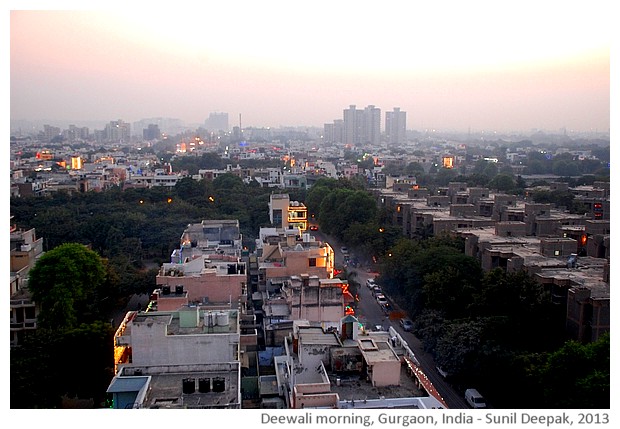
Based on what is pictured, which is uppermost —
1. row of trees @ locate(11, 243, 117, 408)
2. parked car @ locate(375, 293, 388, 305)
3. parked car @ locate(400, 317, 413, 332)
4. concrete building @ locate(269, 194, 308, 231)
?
concrete building @ locate(269, 194, 308, 231)

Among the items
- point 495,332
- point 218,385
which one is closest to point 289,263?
point 495,332

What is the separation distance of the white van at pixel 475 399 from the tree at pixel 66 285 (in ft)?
10.4

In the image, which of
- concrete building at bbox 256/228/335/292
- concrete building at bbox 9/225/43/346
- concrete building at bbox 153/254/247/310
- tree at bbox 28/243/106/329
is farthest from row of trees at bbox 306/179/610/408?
concrete building at bbox 9/225/43/346

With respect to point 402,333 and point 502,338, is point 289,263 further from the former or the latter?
point 502,338

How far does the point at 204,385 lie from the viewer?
3367 millimetres

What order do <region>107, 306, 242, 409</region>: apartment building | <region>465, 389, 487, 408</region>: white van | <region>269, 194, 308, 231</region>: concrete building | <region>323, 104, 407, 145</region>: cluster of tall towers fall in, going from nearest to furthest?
<region>107, 306, 242, 409</region>: apartment building
<region>465, 389, 487, 408</region>: white van
<region>269, 194, 308, 231</region>: concrete building
<region>323, 104, 407, 145</region>: cluster of tall towers

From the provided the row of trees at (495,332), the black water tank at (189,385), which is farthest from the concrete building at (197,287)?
the row of trees at (495,332)

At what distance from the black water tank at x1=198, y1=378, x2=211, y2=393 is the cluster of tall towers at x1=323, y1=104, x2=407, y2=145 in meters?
16.4

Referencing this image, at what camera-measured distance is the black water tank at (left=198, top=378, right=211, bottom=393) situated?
3348mm

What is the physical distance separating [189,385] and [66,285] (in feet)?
8.69

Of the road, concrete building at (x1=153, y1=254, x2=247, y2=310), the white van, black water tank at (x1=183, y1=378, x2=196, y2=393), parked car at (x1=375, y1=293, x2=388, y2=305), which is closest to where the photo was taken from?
black water tank at (x1=183, y1=378, x2=196, y2=393)

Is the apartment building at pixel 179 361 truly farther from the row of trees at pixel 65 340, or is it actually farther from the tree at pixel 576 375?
the tree at pixel 576 375

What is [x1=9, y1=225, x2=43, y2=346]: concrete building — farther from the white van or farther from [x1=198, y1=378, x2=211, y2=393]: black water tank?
the white van
